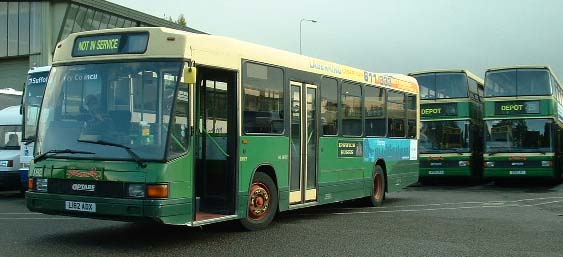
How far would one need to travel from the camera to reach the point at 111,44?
8.70 m

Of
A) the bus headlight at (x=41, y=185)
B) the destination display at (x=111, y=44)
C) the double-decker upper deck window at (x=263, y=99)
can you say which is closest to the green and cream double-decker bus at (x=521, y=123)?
the double-decker upper deck window at (x=263, y=99)

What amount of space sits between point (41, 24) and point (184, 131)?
30.6 m

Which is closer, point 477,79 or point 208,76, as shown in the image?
point 208,76

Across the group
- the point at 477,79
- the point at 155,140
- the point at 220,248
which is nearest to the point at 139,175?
the point at 155,140

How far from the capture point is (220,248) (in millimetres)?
8617

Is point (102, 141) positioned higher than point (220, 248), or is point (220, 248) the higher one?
point (102, 141)

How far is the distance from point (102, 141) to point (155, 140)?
0.72m

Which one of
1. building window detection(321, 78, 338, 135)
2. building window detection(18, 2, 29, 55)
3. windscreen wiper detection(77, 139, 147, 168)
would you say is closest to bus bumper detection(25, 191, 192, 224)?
windscreen wiper detection(77, 139, 147, 168)

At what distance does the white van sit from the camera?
1670cm

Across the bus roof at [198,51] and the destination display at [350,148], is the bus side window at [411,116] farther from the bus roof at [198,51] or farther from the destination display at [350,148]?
the bus roof at [198,51]

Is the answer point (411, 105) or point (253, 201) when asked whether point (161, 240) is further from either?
point (411, 105)

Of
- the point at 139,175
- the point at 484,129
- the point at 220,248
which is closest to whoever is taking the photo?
the point at 139,175

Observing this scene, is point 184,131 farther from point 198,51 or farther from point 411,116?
point 411,116

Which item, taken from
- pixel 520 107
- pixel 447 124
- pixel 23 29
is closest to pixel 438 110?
pixel 447 124
